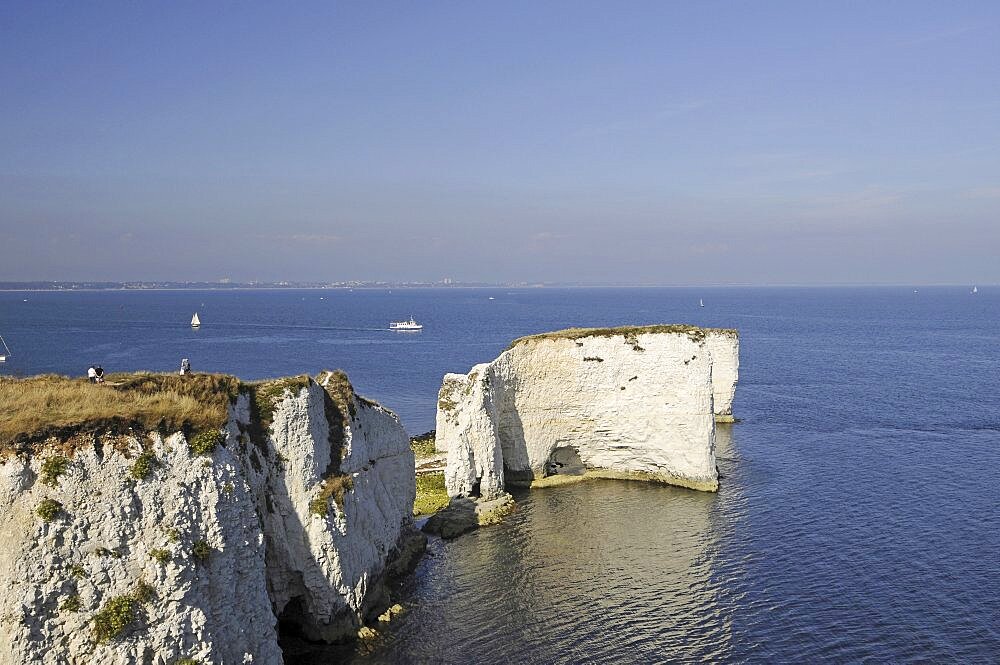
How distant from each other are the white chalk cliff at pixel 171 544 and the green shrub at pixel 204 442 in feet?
0.56

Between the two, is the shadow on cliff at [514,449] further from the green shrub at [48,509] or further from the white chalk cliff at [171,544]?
the green shrub at [48,509]

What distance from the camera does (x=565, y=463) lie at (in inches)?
2016

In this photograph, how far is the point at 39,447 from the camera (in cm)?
1805

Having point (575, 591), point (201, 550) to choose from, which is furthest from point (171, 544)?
point (575, 591)

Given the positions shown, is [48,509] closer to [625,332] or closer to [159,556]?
[159,556]

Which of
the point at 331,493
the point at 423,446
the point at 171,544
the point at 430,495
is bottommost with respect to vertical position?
the point at 430,495

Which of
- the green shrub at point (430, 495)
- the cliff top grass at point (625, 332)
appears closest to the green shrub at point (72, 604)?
the green shrub at point (430, 495)

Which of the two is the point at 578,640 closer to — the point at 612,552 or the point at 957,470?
the point at 612,552

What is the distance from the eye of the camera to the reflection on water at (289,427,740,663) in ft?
87.8

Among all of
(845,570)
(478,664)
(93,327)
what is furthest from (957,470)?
(93,327)

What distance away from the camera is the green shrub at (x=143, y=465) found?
62.1 ft

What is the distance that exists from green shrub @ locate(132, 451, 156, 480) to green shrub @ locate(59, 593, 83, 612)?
3.03m

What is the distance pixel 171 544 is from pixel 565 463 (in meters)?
35.0

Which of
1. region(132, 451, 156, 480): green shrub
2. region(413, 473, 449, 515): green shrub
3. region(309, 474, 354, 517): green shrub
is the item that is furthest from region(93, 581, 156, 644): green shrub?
region(413, 473, 449, 515): green shrub
